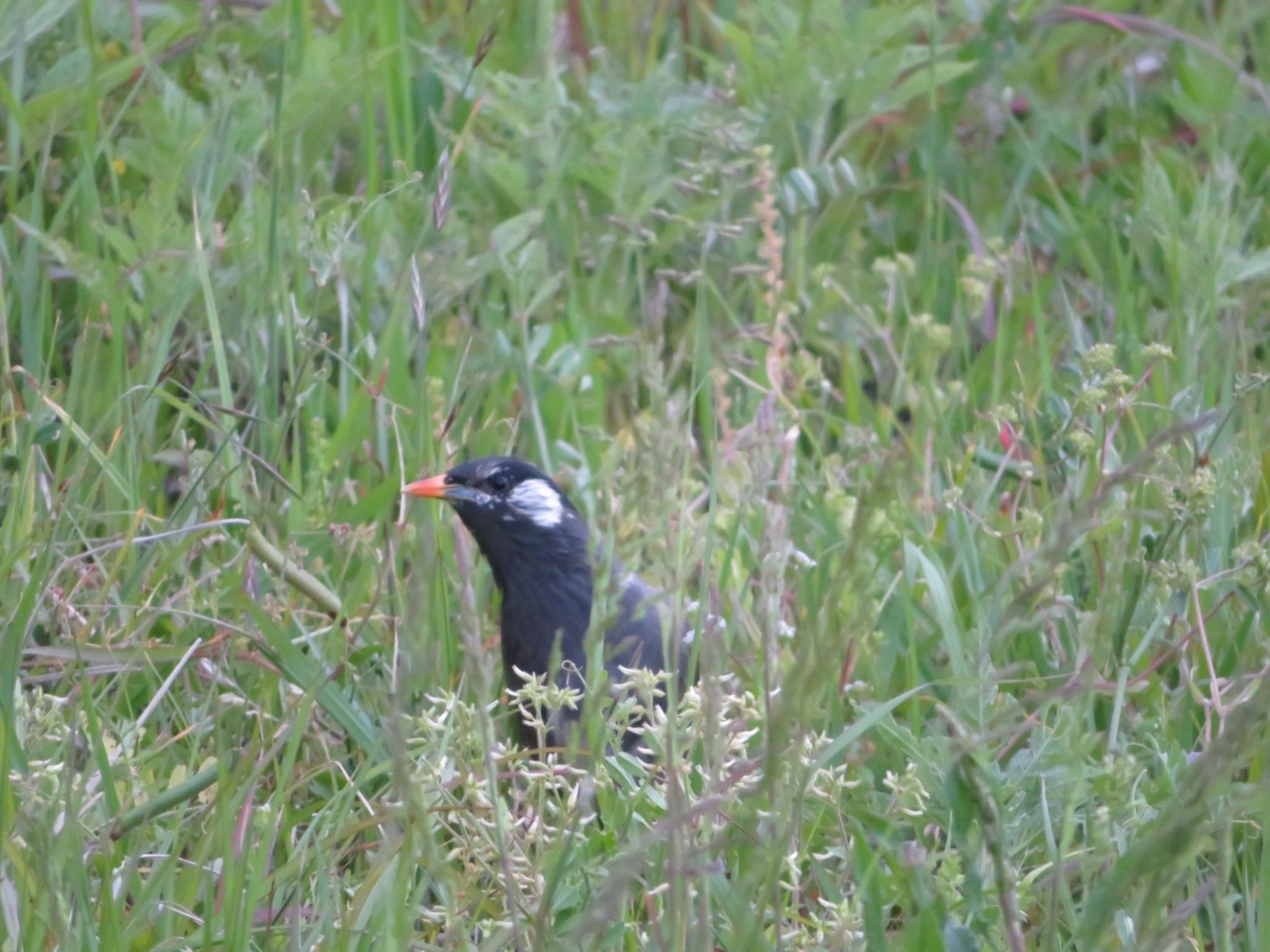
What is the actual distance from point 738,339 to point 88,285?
4.86 feet

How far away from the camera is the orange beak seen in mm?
3039

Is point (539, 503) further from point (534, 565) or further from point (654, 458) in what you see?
point (654, 458)

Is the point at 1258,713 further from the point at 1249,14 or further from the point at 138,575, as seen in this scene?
the point at 1249,14

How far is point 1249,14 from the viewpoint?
15.5 feet

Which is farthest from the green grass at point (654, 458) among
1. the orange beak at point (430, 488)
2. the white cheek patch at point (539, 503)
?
the white cheek patch at point (539, 503)

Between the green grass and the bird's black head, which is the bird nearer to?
the bird's black head

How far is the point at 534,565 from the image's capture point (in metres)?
3.47

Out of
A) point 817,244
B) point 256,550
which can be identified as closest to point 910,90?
point 817,244

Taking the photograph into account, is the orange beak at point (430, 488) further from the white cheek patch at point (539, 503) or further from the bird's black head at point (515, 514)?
the white cheek patch at point (539, 503)

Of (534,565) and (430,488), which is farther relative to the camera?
(534,565)

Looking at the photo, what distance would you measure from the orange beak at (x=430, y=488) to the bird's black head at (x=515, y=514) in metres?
0.04

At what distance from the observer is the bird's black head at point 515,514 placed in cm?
330

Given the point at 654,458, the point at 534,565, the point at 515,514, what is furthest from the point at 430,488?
the point at 654,458

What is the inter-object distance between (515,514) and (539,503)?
2.3 inches
